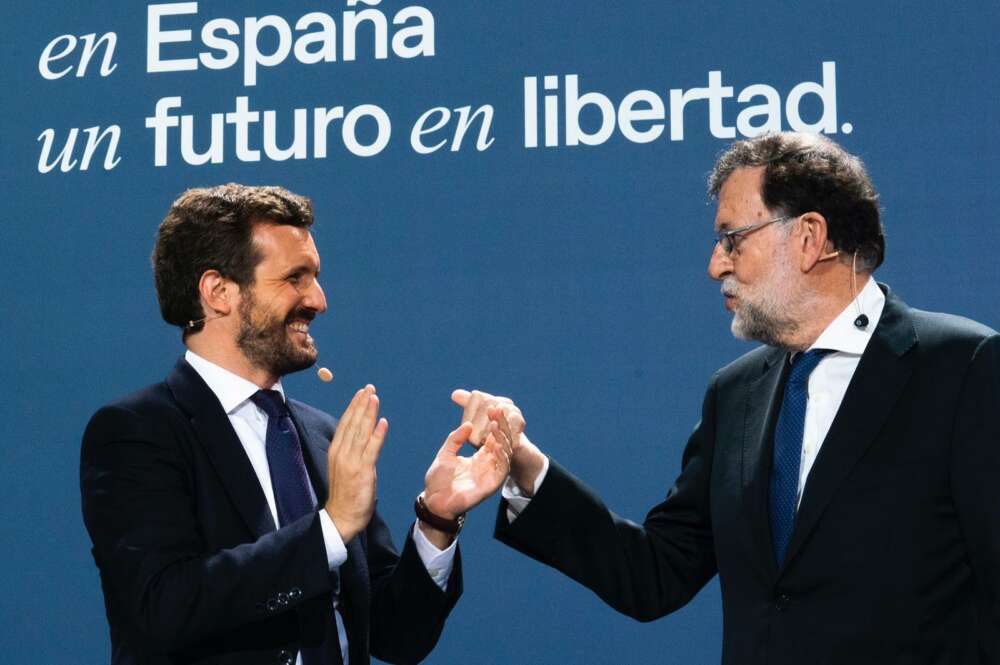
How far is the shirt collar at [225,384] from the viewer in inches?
88.4

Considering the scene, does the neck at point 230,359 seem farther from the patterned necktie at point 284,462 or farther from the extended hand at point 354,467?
the extended hand at point 354,467

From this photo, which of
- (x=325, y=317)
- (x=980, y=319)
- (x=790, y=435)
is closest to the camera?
(x=790, y=435)

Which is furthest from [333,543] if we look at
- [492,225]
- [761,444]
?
[492,225]

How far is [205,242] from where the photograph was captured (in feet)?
7.72

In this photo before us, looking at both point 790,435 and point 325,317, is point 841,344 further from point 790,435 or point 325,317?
point 325,317

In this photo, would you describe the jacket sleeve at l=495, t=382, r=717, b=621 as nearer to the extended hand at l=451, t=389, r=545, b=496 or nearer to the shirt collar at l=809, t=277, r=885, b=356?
the extended hand at l=451, t=389, r=545, b=496

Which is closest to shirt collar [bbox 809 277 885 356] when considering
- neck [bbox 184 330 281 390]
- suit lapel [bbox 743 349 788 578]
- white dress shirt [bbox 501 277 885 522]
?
white dress shirt [bbox 501 277 885 522]

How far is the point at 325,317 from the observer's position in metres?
3.22

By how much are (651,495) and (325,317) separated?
2.98 feet

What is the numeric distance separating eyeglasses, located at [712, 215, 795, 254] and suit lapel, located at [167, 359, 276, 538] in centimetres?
92

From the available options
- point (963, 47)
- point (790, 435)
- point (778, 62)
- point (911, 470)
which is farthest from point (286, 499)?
point (963, 47)

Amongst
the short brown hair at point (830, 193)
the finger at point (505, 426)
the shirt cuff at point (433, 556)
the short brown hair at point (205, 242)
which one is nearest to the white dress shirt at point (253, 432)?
the shirt cuff at point (433, 556)

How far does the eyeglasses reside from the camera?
2266 millimetres

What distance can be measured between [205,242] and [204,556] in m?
0.62
